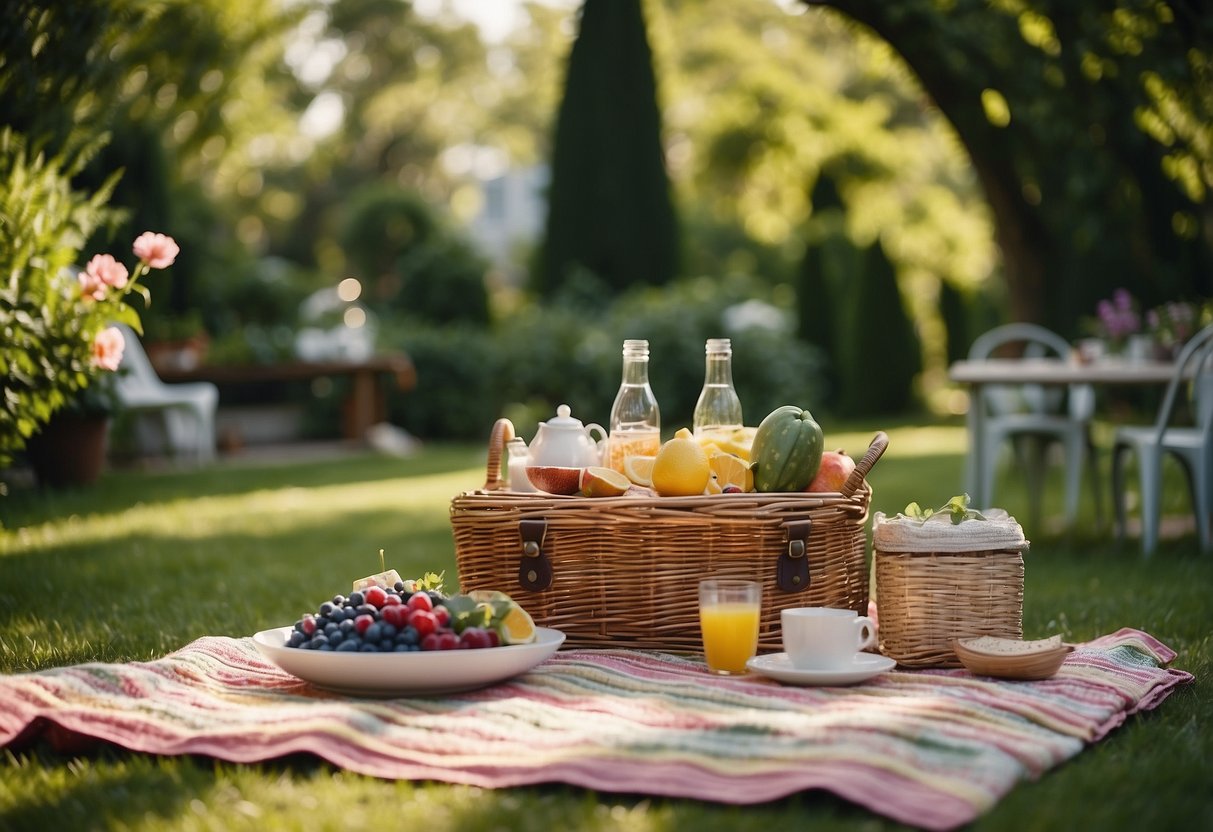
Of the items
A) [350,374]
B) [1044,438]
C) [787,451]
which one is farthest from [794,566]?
[350,374]

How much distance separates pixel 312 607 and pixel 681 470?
1.58 meters

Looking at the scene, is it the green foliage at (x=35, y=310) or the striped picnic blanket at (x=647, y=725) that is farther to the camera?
the green foliage at (x=35, y=310)

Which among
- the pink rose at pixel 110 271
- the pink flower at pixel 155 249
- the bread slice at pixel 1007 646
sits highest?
the pink flower at pixel 155 249

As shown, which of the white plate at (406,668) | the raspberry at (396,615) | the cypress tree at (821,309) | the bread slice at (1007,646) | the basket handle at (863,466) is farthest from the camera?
the cypress tree at (821,309)

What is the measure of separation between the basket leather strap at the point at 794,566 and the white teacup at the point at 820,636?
218 mm

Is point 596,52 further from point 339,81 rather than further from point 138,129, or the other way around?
point 339,81

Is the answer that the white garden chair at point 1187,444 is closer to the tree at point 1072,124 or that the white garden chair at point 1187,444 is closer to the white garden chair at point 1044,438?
the white garden chair at point 1044,438

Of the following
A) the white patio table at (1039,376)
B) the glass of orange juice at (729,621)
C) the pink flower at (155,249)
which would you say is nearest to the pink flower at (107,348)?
the pink flower at (155,249)

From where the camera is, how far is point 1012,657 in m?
2.84

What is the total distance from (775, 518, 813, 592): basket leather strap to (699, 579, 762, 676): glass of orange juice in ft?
0.52

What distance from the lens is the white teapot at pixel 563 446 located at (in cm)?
332

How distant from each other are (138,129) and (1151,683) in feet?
31.5

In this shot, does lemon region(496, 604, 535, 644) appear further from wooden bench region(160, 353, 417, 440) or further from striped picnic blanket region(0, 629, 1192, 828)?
wooden bench region(160, 353, 417, 440)

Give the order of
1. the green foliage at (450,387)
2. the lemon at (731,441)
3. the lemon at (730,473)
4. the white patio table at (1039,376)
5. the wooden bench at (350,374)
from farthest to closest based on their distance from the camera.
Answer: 1. the green foliage at (450,387)
2. the wooden bench at (350,374)
3. the white patio table at (1039,376)
4. the lemon at (731,441)
5. the lemon at (730,473)
